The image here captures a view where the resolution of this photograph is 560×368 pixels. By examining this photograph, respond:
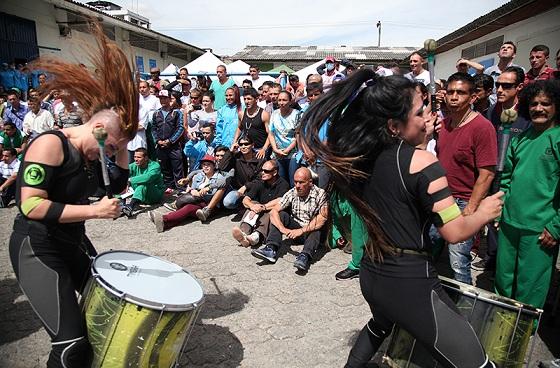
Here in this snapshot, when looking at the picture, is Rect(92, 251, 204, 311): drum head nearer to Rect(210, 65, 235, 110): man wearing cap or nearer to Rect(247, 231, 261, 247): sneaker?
Rect(247, 231, 261, 247): sneaker

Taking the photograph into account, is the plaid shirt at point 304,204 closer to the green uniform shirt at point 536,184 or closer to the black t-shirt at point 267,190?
the black t-shirt at point 267,190

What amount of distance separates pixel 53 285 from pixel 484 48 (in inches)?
694

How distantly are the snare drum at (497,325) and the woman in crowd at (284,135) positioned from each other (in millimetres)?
4054

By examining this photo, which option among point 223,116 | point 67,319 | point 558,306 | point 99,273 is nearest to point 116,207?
point 99,273

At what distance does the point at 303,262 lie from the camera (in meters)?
4.37

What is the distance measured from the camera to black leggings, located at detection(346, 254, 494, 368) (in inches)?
68.6

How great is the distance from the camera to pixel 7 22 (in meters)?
13.8

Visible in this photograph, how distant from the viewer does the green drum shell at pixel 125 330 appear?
2.00m

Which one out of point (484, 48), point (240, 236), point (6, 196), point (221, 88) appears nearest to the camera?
point (240, 236)

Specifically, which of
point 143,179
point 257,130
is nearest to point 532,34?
point 257,130

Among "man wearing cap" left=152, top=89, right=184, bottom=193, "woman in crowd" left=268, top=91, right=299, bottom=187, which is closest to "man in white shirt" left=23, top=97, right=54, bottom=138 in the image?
"man wearing cap" left=152, top=89, right=184, bottom=193

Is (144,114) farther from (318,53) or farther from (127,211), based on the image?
(318,53)

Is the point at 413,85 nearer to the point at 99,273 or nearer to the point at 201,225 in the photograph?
the point at 99,273

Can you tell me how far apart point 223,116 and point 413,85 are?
224 inches
